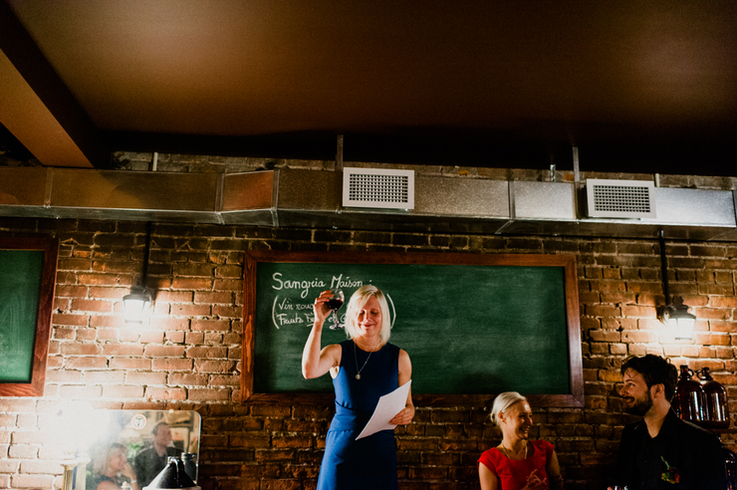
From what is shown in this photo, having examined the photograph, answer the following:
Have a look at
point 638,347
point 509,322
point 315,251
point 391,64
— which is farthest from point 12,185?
point 638,347

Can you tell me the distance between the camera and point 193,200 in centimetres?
314

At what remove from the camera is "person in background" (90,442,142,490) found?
3.06 m

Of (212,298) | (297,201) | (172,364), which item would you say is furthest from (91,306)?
(297,201)

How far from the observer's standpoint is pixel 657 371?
3.21 m

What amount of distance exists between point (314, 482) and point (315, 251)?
1.52 metres

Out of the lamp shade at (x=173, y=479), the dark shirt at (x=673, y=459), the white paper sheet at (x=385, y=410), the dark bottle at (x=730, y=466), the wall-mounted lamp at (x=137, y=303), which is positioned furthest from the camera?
the wall-mounted lamp at (x=137, y=303)

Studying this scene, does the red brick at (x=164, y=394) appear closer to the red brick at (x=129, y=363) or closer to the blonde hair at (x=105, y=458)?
the red brick at (x=129, y=363)

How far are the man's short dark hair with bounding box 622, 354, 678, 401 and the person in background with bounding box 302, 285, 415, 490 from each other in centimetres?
158

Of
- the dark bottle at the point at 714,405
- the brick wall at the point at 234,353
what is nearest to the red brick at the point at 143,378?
the brick wall at the point at 234,353

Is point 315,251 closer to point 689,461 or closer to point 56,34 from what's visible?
point 56,34

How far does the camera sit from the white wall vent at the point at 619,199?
3205 mm

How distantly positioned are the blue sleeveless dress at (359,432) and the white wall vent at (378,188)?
88cm

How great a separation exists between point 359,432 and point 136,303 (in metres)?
1.71

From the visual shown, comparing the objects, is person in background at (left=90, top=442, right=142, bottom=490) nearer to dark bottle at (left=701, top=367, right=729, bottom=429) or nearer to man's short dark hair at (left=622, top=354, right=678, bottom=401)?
man's short dark hair at (left=622, top=354, right=678, bottom=401)
